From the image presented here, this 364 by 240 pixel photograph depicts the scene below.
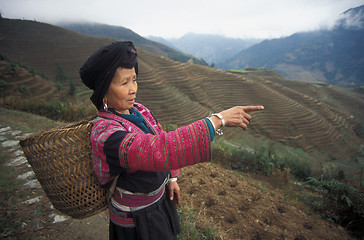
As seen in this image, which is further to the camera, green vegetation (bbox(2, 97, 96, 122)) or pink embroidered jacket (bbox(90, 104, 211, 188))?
green vegetation (bbox(2, 97, 96, 122))

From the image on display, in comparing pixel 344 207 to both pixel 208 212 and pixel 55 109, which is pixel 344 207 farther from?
pixel 55 109

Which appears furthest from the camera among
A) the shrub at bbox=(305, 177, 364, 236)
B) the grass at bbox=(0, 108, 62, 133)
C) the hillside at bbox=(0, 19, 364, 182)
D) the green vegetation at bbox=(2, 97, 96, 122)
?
the hillside at bbox=(0, 19, 364, 182)

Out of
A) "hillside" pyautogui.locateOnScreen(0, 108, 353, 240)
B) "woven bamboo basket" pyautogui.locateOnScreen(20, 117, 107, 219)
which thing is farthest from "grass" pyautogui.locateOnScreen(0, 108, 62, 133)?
"woven bamboo basket" pyautogui.locateOnScreen(20, 117, 107, 219)

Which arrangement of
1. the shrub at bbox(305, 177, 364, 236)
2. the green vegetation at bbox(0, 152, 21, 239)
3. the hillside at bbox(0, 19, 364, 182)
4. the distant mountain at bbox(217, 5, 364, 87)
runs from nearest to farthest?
the green vegetation at bbox(0, 152, 21, 239) → the shrub at bbox(305, 177, 364, 236) → the hillside at bbox(0, 19, 364, 182) → the distant mountain at bbox(217, 5, 364, 87)

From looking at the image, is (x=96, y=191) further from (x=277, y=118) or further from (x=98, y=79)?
(x=277, y=118)

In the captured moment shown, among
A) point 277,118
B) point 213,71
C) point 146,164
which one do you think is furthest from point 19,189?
point 213,71

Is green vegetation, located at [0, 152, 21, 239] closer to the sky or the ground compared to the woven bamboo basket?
closer to the ground

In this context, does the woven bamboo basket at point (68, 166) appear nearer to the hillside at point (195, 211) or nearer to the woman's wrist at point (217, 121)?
the woman's wrist at point (217, 121)

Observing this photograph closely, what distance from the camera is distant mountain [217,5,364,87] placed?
301 ft

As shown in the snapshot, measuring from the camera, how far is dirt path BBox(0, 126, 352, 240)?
1.84 m

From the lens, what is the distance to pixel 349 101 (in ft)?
125

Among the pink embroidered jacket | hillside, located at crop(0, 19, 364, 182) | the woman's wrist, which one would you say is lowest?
hillside, located at crop(0, 19, 364, 182)

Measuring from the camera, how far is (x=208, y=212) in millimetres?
2691

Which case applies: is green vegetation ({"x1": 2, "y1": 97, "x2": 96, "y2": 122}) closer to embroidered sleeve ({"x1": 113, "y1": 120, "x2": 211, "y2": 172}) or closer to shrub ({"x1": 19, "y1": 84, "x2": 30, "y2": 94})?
embroidered sleeve ({"x1": 113, "y1": 120, "x2": 211, "y2": 172})
